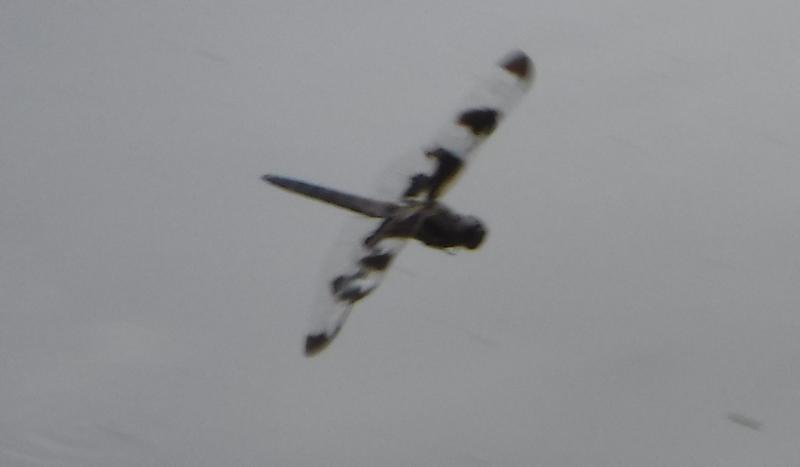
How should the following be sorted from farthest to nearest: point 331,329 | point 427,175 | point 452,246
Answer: point 427,175, point 452,246, point 331,329

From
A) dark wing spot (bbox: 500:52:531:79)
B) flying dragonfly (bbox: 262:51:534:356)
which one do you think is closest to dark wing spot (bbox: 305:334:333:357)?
flying dragonfly (bbox: 262:51:534:356)

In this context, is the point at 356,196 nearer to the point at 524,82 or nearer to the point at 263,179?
the point at 263,179

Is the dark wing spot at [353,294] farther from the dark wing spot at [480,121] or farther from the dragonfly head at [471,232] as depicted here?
the dark wing spot at [480,121]

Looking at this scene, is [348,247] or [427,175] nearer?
[348,247]

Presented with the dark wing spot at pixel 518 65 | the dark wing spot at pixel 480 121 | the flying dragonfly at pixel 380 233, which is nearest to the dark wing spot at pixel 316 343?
the flying dragonfly at pixel 380 233

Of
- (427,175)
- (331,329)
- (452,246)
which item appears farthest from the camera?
(427,175)

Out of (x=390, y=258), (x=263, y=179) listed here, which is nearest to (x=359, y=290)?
(x=390, y=258)

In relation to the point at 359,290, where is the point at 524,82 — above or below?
above
